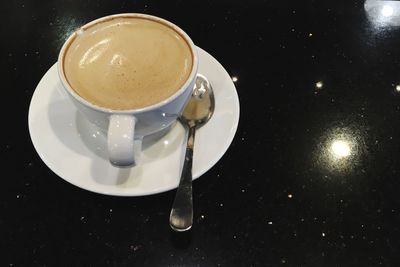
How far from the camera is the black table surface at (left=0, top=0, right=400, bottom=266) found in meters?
0.67

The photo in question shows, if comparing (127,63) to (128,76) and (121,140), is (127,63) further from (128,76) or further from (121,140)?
(121,140)

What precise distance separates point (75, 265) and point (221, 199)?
0.26 metres

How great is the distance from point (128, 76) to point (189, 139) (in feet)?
0.49

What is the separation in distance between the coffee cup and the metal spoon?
0.15 ft

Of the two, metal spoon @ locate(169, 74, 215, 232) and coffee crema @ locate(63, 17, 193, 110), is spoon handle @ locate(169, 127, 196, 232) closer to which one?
metal spoon @ locate(169, 74, 215, 232)

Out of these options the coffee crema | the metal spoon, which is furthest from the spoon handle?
the coffee crema

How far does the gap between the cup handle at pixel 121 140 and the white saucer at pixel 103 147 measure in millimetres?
62

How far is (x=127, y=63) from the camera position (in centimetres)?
73

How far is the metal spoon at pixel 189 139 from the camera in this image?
66 centimetres

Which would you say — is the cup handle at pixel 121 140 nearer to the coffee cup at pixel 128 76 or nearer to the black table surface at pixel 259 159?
the coffee cup at pixel 128 76

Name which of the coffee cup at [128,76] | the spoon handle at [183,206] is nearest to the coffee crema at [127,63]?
the coffee cup at [128,76]

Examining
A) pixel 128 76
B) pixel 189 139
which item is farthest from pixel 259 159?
pixel 128 76

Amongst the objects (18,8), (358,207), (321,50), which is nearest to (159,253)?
(358,207)

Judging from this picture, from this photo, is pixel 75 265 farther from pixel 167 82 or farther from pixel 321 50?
pixel 321 50
